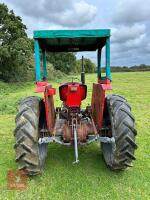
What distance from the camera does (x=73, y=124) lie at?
4.86 metres

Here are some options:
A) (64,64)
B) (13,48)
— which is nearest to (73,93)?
(13,48)

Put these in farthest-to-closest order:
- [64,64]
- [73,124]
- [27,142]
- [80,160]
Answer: [64,64]
[80,160]
[73,124]
[27,142]

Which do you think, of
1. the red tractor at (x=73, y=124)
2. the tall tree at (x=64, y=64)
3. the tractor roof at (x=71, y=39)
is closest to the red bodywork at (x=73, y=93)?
the red tractor at (x=73, y=124)

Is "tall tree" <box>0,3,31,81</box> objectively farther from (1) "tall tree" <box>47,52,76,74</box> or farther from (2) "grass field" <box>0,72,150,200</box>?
(2) "grass field" <box>0,72,150,200</box>

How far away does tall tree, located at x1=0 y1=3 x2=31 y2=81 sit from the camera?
78.2 ft

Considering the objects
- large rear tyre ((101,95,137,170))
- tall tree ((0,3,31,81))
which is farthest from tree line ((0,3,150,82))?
large rear tyre ((101,95,137,170))

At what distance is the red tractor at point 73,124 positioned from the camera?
4250 millimetres

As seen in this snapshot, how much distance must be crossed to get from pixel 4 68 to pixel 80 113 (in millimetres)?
21591

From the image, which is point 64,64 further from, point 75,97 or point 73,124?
point 73,124

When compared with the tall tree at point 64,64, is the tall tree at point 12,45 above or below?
above

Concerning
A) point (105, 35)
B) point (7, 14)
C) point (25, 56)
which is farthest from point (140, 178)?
point (7, 14)

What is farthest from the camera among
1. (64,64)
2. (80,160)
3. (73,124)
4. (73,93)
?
(64,64)

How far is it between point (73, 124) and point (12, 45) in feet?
66.2

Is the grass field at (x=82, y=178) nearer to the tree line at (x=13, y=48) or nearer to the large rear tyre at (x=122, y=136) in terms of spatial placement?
the large rear tyre at (x=122, y=136)
